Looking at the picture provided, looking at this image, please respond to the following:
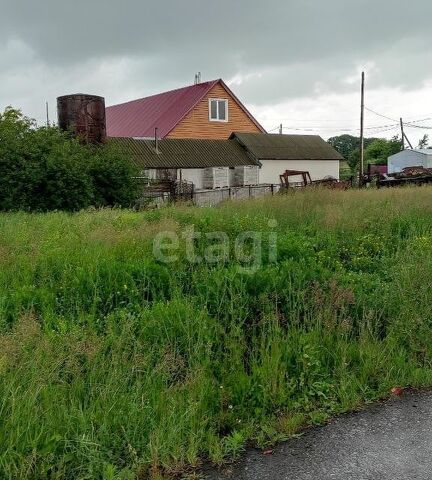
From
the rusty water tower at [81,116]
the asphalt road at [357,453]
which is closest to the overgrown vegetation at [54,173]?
the rusty water tower at [81,116]

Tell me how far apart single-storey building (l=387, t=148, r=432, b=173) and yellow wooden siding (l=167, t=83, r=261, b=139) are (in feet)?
72.3

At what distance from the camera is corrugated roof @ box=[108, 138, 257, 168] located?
2531 centimetres

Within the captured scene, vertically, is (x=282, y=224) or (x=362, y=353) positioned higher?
(x=282, y=224)

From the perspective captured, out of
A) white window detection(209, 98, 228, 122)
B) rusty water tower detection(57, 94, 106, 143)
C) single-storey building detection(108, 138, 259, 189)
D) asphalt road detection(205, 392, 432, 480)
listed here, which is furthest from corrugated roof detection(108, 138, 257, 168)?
asphalt road detection(205, 392, 432, 480)

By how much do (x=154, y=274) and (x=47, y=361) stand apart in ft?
5.89

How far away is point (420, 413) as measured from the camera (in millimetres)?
3135

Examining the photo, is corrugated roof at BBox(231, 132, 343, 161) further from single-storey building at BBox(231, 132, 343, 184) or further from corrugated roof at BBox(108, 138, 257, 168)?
corrugated roof at BBox(108, 138, 257, 168)

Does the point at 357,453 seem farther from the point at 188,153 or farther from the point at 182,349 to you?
the point at 188,153

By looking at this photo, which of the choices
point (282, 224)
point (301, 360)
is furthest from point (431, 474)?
point (282, 224)

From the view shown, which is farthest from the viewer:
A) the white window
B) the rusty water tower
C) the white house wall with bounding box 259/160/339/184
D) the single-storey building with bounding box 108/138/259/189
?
the white window

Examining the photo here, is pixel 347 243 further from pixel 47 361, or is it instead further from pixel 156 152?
pixel 156 152

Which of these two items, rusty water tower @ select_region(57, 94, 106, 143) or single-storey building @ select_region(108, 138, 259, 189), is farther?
single-storey building @ select_region(108, 138, 259, 189)

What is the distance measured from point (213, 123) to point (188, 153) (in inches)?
255

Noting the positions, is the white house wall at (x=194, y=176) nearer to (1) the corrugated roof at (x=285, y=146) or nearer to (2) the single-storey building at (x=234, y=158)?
(2) the single-storey building at (x=234, y=158)
